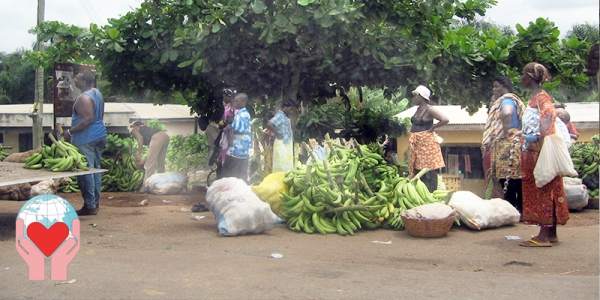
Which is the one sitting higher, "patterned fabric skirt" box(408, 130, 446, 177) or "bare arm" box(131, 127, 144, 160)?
"bare arm" box(131, 127, 144, 160)

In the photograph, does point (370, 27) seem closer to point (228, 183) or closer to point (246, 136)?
point (246, 136)

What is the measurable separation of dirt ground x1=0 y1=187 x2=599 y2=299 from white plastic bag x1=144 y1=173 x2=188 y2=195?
139 inches

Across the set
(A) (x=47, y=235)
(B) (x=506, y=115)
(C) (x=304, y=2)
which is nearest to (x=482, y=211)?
(B) (x=506, y=115)

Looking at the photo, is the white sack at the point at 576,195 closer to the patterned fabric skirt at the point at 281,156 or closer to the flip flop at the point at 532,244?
the flip flop at the point at 532,244

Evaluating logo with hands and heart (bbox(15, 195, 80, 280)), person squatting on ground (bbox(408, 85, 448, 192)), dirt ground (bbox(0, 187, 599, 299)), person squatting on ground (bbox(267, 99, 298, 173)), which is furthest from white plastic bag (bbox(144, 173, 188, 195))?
logo with hands and heart (bbox(15, 195, 80, 280))

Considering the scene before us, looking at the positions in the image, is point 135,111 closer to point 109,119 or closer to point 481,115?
point 109,119

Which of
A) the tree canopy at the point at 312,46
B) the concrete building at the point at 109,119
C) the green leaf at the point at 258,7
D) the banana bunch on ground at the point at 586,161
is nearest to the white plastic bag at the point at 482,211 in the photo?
the tree canopy at the point at 312,46

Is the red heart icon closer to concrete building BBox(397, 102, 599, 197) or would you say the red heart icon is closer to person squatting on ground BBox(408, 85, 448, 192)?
person squatting on ground BBox(408, 85, 448, 192)

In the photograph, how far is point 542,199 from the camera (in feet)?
20.3

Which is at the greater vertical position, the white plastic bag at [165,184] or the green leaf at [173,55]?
the green leaf at [173,55]

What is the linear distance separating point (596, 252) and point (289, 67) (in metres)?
5.61

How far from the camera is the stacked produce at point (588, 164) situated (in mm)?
9961

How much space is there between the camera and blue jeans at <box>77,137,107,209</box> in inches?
317

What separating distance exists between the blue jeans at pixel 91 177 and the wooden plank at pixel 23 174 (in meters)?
0.45
